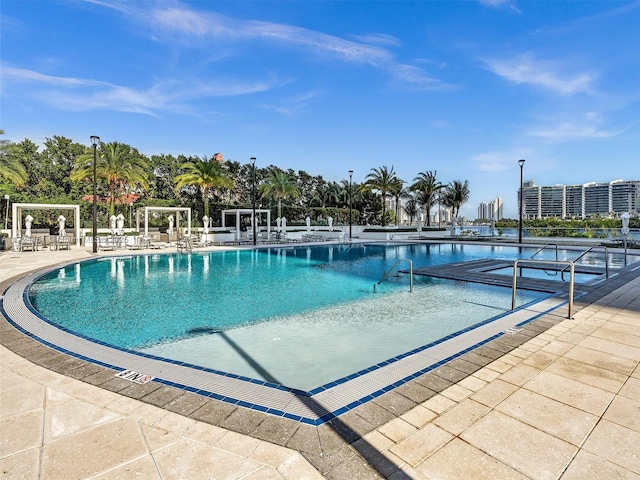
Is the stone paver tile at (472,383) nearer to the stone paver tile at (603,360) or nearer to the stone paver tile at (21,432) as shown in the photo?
the stone paver tile at (603,360)

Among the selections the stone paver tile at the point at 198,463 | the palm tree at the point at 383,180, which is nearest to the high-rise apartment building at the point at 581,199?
the palm tree at the point at 383,180

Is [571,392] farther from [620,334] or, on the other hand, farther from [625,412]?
[620,334]

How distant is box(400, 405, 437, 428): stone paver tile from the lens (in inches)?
98.3

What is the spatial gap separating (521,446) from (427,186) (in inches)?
1401

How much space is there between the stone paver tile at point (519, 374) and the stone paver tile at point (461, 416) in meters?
0.68

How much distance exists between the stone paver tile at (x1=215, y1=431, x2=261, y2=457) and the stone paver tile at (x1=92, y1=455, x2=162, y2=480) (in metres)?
0.38

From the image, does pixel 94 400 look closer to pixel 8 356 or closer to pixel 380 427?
pixel 8 356

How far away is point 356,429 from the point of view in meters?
2.43

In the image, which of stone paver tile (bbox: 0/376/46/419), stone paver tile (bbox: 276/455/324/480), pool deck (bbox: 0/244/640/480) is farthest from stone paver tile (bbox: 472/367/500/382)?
stone paver tile (bbox: 0/376/46/419)

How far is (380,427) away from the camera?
244 cm

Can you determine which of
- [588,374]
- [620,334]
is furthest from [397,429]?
[620,334]

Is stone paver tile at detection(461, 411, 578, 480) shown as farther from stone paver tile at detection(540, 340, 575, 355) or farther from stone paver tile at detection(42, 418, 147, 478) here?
stone paver tile at detection(42, 418, 147, 478)

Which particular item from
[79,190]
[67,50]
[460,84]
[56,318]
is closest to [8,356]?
[56,318]

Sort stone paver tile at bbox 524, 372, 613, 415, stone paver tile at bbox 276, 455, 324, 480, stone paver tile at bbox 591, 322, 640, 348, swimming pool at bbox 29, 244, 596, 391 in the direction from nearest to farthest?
stone paver tile at bbox 276, 455, 324, 480 → stone paver tile at bbox 524, 372, 613, 415 → stone paver tile at bbox 591, 322, 640, 348 → swimming pool at bbox 29, 244, 596, 391
